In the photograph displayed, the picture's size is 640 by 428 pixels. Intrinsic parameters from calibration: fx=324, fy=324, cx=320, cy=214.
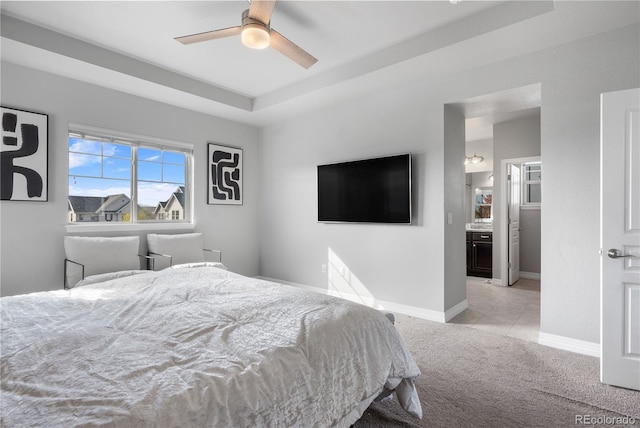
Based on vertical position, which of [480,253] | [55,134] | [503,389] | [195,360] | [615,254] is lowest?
[503,389]

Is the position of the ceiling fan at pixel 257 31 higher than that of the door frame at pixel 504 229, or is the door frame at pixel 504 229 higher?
the ceiling fan at pixel 257 31

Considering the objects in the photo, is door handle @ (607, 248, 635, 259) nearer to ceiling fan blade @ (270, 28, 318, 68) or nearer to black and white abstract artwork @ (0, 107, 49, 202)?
ceiling fan blade @ (270, 28, 318, 68)

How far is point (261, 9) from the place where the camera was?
2.17 metres

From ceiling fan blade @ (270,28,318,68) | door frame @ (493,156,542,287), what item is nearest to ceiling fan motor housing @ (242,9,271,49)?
ceiling fan blade @ (270,28,318,68)

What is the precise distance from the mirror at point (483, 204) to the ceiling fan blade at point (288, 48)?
524cm

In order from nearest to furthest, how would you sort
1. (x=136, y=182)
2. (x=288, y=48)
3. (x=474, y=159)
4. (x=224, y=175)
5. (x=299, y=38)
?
(x=288, y=48) → (x=299, y=38) → (x=136, y=182) → (x=224, y=175) → (x=474, y=159)

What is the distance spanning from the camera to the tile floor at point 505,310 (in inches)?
126

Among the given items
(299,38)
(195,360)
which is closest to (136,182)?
(299,38)

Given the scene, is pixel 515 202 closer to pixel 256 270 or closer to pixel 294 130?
pixel 294 130

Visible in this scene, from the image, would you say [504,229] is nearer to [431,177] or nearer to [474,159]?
[474,159]

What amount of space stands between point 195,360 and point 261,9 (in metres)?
2.15

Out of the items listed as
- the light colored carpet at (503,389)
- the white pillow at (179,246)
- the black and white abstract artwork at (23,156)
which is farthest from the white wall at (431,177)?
the black and white abstract artwork at (23,156)

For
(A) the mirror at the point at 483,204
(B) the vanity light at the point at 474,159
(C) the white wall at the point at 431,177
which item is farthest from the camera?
(A) the mirror at the point at 483,204

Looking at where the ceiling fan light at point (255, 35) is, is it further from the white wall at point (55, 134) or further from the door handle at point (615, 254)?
the door handle at point (615, 254)
